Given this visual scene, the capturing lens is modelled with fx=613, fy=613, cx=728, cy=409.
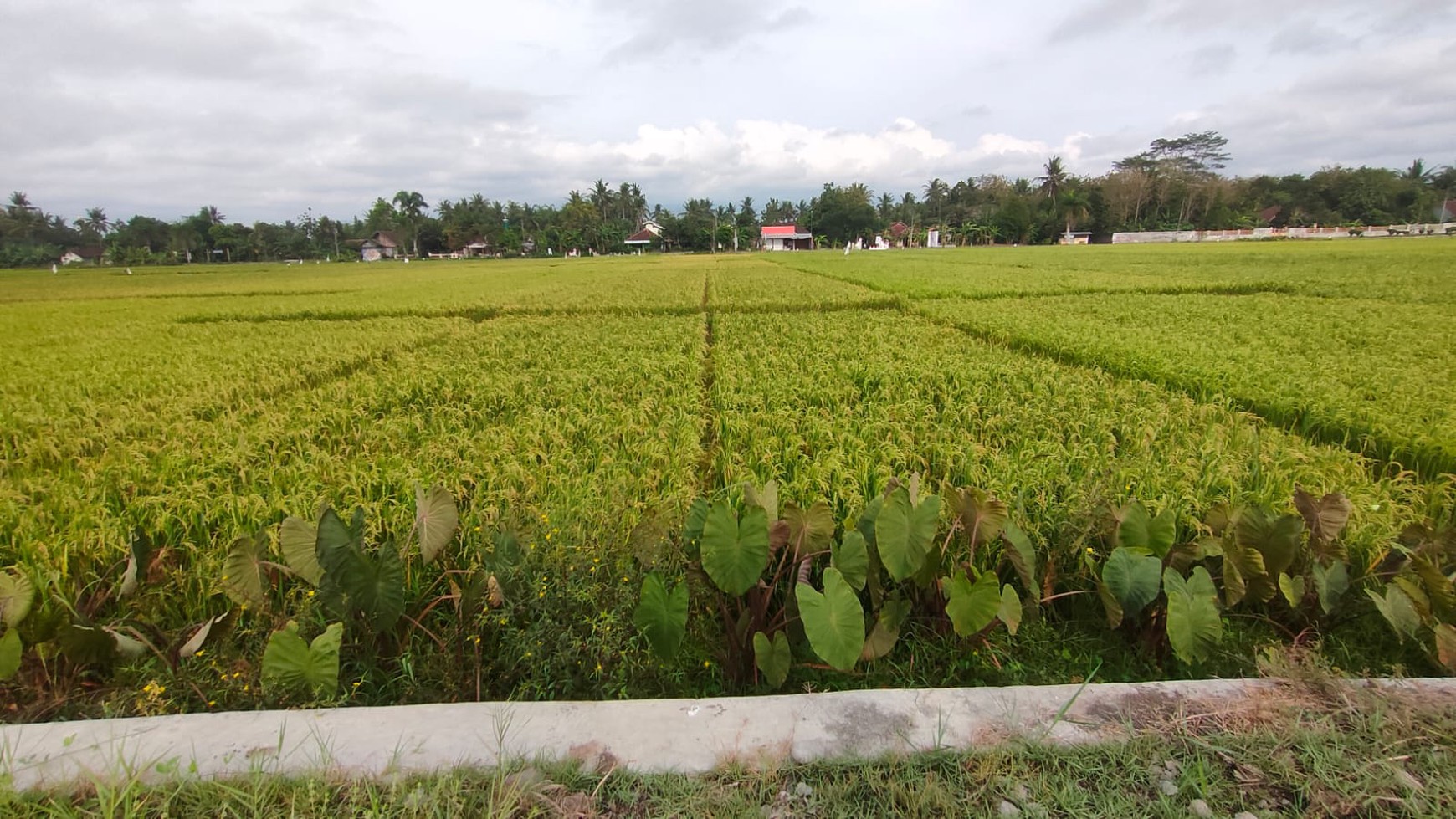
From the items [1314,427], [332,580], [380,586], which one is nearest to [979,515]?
[380,586]

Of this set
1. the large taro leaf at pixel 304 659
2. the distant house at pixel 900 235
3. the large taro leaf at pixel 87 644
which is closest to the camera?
the large taro leaf at pixel 304 659

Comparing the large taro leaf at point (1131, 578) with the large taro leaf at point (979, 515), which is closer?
the large taro leaf at point (1131, 578)

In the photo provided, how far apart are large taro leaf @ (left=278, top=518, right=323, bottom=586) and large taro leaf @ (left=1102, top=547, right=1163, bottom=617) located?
8.39 feet

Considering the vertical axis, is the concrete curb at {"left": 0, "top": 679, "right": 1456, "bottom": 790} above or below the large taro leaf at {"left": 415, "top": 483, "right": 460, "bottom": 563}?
below

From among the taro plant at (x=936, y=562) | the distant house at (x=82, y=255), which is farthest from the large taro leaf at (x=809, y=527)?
the distant house at (x=82, y=255)

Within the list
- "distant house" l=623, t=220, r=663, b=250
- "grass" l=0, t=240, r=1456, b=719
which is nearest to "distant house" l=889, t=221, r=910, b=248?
"distant house" l=623, t=220, r=663, b=250

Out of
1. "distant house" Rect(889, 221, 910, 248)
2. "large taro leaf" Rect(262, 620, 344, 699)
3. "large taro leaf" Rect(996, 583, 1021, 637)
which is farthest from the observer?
"distant house" Rect(889, 221, 910, 248)

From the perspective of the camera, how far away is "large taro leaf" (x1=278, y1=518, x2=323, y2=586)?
1945 millimetres

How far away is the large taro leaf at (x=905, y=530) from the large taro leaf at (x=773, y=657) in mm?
420

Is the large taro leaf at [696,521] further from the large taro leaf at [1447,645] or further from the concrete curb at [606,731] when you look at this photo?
the large taro leaf at [1447,645]

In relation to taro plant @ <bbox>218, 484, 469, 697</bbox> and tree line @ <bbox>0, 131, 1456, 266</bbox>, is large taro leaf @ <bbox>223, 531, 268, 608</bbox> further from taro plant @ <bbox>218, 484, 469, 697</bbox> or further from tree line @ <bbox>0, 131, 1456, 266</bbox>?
tree line @ <bbox>0, 131, 1456, 266</bbox>

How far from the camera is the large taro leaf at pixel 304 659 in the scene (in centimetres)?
171

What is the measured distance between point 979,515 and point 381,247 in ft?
322

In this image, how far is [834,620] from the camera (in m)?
1.80
